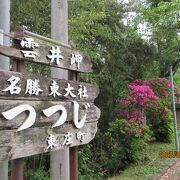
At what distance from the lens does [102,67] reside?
955 cm

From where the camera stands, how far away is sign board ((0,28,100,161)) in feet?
8.72

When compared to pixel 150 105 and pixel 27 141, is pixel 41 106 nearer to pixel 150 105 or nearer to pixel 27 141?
pixel 27 141

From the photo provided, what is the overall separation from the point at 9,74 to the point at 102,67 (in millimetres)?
7002

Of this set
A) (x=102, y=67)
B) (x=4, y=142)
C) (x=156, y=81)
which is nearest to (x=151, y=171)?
(x=102, y=67)

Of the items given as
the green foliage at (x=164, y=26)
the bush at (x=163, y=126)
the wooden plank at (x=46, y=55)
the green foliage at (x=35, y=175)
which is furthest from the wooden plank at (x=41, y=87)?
the bush at (x=163, y=126)

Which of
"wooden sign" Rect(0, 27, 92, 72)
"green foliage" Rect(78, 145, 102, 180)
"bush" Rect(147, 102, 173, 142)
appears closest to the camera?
"wooden sign" Rect(0, 27, 92, 72)

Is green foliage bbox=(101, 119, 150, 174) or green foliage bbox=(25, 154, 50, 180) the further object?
green foliage bbox=(101, 119, 150, 174)

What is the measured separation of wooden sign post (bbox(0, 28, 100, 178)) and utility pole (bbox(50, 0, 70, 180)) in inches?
10.5

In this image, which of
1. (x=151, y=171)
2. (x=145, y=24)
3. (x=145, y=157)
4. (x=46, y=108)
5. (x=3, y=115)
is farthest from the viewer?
(x=145, y=24)

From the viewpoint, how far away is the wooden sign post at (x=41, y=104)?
8.73 feet

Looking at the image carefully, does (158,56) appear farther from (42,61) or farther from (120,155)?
(42,61)

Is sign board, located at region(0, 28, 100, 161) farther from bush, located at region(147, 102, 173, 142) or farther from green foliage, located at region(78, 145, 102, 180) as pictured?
bush, located at region(147, 102, 173, 142)
